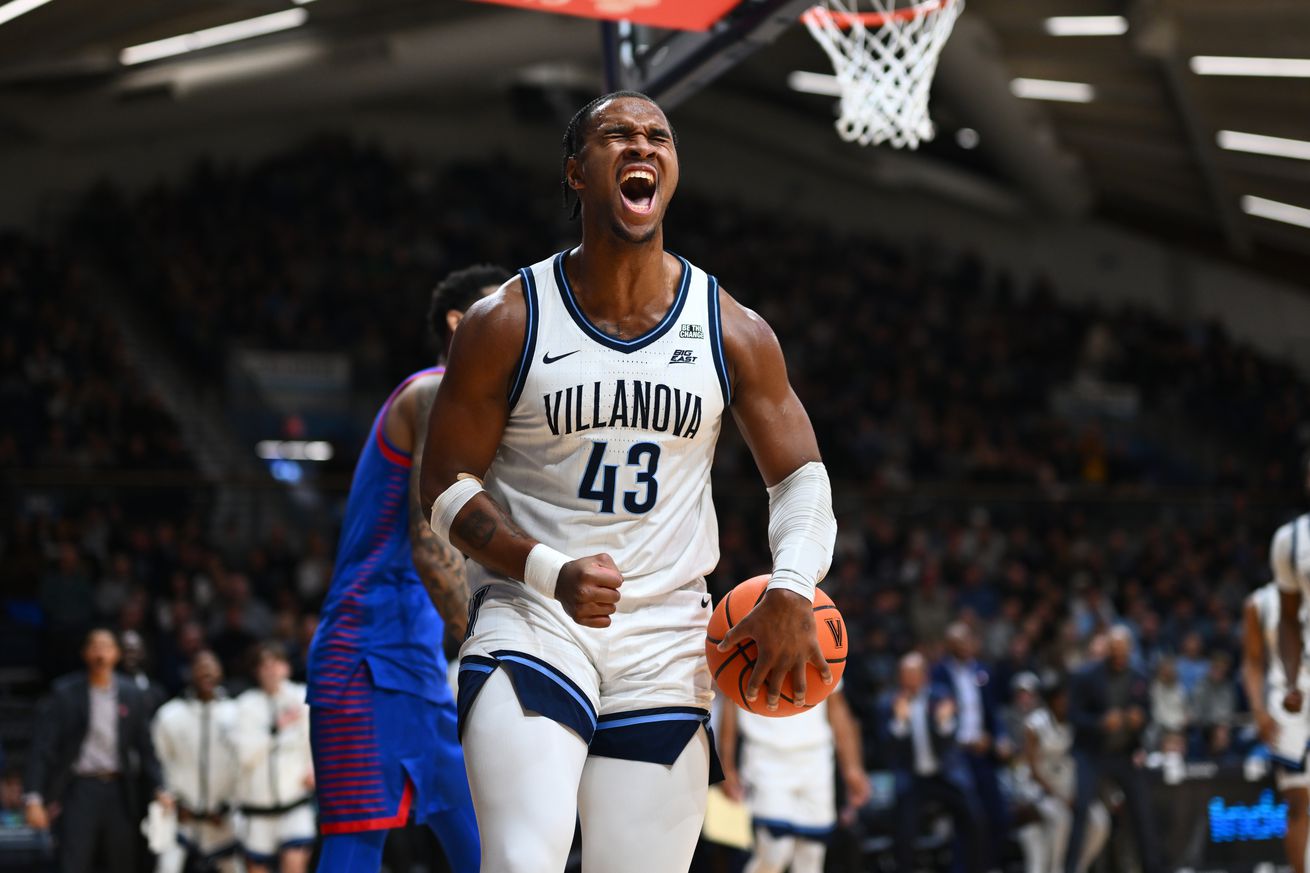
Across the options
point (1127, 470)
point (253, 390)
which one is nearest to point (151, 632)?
point (253, 390)

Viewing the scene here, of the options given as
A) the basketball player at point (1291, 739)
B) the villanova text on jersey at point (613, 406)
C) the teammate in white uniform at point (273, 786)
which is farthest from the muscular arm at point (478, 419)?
the teammate in white uniform at point (273, 786)

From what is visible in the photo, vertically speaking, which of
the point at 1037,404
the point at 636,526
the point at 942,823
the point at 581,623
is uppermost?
the point at 1037,404

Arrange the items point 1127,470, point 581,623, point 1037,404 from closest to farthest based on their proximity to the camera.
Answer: point 581,623 < point 1127,470 < point 1037,404

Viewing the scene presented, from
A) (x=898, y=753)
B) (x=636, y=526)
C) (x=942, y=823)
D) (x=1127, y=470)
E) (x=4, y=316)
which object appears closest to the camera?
(x=636, y=526)

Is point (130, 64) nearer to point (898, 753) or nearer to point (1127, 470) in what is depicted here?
point (898, 753)

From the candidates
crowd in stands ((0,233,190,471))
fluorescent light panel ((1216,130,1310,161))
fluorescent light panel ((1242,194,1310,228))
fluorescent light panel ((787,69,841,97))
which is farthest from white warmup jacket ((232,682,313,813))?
fluorescent light panel ((1242,194,1310,228))

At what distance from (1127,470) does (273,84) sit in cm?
1347

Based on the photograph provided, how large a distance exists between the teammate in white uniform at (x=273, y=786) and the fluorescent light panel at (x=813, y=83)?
14464 mm

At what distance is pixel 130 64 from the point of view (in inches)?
741

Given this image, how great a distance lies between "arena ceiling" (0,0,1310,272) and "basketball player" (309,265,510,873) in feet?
43.5

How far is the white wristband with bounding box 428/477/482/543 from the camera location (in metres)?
3.13

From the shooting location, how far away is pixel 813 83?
23141mm

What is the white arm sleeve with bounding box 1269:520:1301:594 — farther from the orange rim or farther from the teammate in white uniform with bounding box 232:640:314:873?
the teammate in white uniform with bounding box 232:640:314:873

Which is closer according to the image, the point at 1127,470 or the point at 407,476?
the point at 407,476
